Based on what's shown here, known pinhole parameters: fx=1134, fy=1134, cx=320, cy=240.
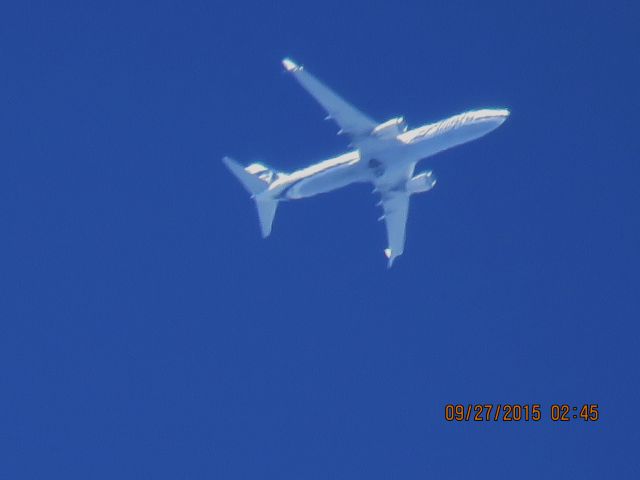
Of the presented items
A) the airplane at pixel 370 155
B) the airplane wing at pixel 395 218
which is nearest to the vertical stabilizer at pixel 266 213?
the airplane at pixel 370 155

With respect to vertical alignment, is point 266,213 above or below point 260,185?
below

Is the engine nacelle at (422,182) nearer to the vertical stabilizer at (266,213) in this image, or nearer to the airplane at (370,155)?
the airplane at (370,155)

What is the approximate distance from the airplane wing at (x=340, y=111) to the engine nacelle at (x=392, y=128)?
729 millimetres

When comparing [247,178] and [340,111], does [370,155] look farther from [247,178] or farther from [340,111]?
[247,178]

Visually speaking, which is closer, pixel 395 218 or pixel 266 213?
pixel 266 213

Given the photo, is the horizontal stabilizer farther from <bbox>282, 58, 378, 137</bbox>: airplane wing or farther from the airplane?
<bbox>282, 58, 378, 137</bbox>: airplane wing

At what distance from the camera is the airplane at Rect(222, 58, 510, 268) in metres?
72.7

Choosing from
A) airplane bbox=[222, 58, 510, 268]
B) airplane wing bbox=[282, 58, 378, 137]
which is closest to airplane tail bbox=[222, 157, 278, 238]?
airplane bbox=[222, 58, 510, 268]

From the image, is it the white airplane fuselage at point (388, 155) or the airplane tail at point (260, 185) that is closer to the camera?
the white airplane fuselage at point (388, 155)

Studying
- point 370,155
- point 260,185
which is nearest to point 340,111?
point 370,155

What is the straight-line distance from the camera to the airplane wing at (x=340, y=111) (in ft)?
242

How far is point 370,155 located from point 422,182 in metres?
5.57

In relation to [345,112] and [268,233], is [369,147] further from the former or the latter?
[268,233]

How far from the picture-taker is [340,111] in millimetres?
75000
